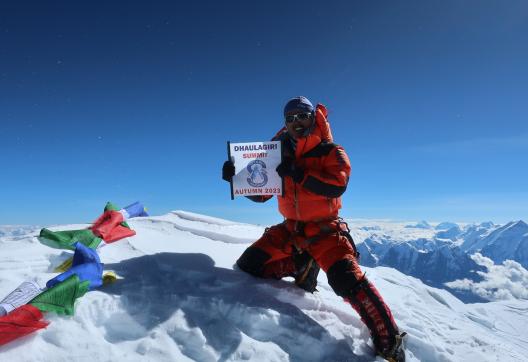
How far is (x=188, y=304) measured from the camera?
465 cm

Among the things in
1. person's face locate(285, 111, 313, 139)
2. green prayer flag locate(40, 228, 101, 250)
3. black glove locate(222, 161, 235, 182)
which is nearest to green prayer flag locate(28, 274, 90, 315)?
green prayer flag locate(40, 228, 101, 250)

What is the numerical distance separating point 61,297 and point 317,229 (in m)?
3.63

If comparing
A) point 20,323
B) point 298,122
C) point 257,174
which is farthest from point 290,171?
point 20,323

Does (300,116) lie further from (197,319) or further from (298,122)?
(197,319)

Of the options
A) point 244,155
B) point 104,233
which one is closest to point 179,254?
point 104,233

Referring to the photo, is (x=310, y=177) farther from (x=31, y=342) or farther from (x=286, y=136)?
(x=31, y=342)

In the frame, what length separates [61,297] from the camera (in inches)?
156

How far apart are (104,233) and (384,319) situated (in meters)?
5.52

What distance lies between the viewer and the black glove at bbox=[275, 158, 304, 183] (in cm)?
565

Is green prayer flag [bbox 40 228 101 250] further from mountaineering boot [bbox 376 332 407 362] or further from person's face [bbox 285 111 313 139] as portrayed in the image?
mountaineering boot [bbox 376 332 407 362]

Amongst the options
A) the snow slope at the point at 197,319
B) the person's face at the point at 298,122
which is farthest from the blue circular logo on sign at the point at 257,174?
the snow slope at the point at 197,319

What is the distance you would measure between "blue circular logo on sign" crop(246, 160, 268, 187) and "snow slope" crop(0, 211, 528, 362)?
1599 mm

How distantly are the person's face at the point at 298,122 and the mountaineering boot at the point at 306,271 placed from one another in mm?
2086

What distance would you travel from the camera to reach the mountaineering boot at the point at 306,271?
6.02m
